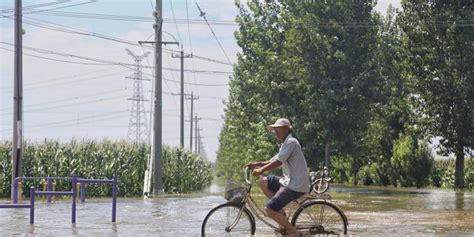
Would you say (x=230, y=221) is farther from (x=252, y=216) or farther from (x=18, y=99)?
(x=18, y=99)

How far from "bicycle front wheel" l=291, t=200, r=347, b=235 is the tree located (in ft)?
83.0

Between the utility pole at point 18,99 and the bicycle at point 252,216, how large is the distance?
53.5ft

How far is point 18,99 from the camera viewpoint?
1121 inches

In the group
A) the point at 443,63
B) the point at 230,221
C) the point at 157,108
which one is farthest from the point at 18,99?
the point at 443,63

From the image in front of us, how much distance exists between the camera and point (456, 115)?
124 ft

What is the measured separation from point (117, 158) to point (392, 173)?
2180 centimetres

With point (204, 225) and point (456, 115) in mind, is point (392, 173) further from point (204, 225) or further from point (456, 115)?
point (204, 225)

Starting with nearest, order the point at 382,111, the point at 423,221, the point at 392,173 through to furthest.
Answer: the point at 423,221, the point at 382,111, the point at 392,173

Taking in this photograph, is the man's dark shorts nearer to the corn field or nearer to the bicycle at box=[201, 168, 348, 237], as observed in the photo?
the bicycle at box=[201, 168, 348, 237]

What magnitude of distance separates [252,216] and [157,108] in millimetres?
21172

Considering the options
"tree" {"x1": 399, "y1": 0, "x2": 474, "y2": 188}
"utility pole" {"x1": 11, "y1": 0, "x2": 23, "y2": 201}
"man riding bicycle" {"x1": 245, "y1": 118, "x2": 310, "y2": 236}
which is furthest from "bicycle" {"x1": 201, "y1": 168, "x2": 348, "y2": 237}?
"tree" {"x1": 399, "y1": 0, "x2": 474, "y2": 188}

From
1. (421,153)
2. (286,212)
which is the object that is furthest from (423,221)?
(421,153)

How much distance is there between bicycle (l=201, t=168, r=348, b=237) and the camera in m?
12.7

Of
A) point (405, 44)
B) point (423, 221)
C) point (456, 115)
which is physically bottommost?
point (423, 221)
